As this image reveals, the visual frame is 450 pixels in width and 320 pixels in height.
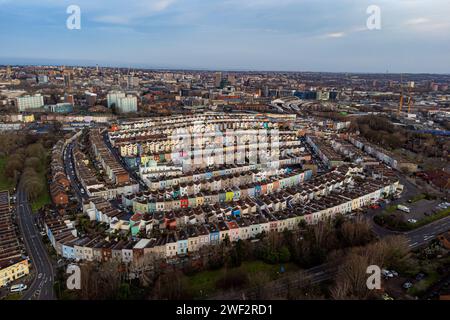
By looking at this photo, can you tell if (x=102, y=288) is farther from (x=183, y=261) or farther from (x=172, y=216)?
(x=172, y=216)

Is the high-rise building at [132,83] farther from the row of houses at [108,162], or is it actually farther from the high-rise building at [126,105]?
the row of houses at [108,162]

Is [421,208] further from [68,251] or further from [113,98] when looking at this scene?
[113,98]

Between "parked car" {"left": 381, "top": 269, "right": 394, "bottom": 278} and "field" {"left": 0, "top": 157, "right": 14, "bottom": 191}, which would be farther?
"field" {"left": 0, "top": 157, "right": 14, "bottom": 191}

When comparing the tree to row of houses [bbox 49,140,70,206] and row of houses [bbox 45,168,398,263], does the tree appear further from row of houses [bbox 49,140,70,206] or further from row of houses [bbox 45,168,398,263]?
row of houses [bbox 49,140,70,206]

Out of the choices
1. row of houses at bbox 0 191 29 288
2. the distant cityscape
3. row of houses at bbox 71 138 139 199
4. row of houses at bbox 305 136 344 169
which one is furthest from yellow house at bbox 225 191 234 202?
row of houses at bbox 0 191 29 288

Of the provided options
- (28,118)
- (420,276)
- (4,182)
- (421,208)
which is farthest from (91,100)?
(420,276)
